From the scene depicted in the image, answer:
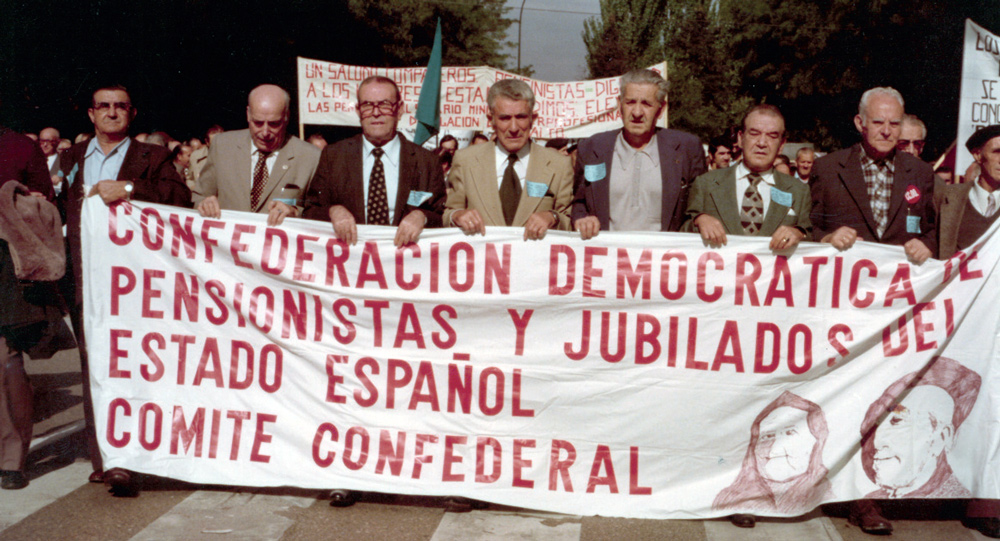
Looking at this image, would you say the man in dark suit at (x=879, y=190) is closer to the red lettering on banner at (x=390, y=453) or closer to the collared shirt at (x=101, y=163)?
the red lettering on banner at (x=390, y=453)

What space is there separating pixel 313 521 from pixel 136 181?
6.35 feet

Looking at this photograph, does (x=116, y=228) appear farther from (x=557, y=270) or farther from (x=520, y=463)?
(x=520, y=463)

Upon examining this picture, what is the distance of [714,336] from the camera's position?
4516 mm

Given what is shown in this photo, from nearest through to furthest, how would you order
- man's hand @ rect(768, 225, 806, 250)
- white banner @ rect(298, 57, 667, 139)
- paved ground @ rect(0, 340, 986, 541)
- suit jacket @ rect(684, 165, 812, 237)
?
paved ground @ rect(0, 340, 986, 541)
man's hand @ rect(768, 225, 806, 250)
suit jacket @ rect(684, 165, 812, 237)
white banner @ rect(298, 57, 667, 139)

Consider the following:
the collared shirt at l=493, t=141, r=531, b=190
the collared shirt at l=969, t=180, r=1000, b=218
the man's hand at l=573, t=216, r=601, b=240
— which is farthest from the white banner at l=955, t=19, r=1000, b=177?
the man's hand at l=573, t=216, r=601, b=240

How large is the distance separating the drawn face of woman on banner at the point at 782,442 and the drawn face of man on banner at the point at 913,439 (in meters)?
0.34

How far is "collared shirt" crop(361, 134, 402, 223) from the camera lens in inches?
196

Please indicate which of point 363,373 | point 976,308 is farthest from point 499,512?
point 976,308

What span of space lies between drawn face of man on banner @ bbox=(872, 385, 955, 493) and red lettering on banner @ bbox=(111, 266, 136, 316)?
362 centimetres

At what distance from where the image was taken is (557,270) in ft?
15.1

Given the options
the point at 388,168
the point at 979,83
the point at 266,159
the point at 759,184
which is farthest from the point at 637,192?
the point at 979,83

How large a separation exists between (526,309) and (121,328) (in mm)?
2001

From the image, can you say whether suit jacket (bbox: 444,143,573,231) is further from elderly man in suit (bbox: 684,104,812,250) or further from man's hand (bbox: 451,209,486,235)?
elderly man in suit (bbox: 684,104,812,250)

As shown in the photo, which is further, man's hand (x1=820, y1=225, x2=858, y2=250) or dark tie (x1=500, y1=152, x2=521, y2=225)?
dark tie (x1=500, y1=152, x2=521, y2=225)
